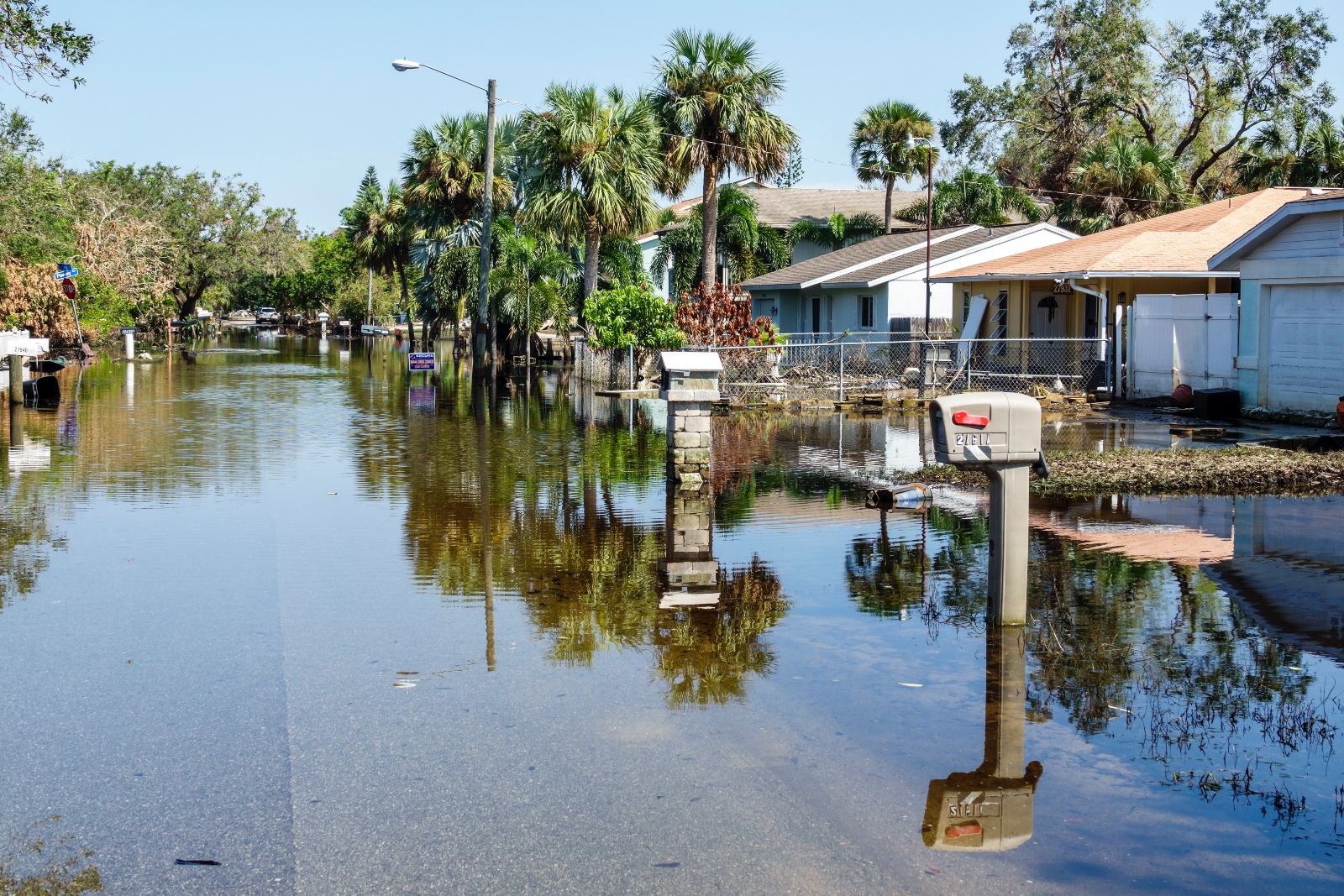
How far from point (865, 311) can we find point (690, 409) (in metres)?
26.9

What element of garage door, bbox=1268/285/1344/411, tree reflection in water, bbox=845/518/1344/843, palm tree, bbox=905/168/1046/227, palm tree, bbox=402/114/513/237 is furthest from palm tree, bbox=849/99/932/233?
tree reflection in water, bbox=845/518/1344/843

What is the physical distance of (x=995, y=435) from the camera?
287 inches

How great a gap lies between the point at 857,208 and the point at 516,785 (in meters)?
52.1

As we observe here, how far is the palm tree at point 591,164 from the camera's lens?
4019cm

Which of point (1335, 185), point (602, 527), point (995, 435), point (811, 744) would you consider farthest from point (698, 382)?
point (1335, 185)

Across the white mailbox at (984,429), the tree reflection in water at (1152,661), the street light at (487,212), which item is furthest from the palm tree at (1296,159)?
the white mailbox at (984,429)

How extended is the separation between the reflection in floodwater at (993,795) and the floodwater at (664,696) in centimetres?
2

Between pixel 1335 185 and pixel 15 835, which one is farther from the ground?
pixel 1335 185

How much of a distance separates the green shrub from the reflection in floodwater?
27030mm

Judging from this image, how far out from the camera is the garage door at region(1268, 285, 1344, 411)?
20.8 metres

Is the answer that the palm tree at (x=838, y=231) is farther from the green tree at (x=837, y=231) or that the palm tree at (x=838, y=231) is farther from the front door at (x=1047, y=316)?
the front door at (x=1047, y=316)

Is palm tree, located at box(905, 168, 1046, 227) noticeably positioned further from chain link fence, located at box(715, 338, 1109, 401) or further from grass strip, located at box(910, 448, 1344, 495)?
grass strip, located at box(910, 448, 1344, 495)

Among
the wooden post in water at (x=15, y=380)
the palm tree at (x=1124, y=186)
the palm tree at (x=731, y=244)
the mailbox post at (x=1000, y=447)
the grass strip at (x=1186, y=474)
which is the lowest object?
the grass strip at (x=1186, y=474)

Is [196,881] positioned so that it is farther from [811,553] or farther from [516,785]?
[811,553]
